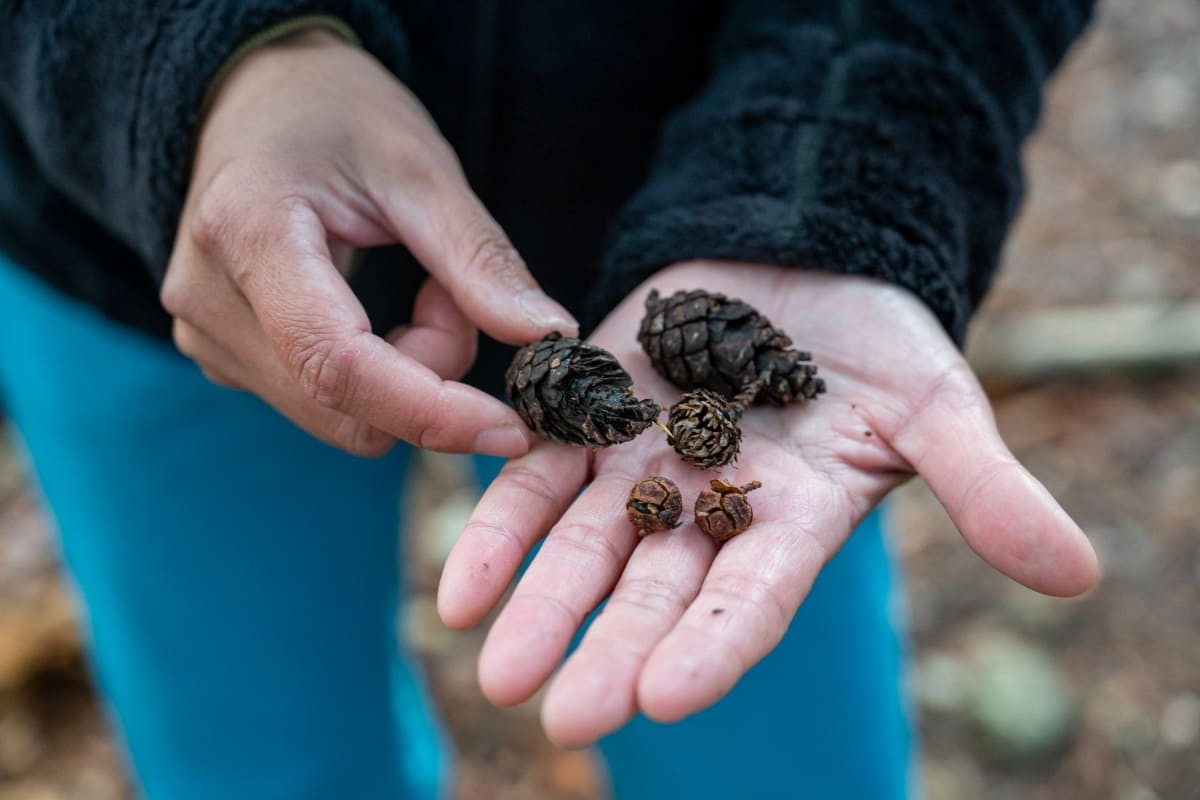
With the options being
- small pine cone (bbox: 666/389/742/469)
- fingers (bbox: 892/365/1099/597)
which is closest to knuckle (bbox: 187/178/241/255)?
small pine cone (bbox: 666/389/742/469)

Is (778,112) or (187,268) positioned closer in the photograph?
(187,268)

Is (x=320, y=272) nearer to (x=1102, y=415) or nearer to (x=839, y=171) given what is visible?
(x=839, y=171)

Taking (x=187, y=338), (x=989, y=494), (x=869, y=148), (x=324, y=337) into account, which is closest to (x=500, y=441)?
(x=324, y=337)

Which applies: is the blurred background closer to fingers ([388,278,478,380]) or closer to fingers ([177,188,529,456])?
fingers ([388,278,478,380])

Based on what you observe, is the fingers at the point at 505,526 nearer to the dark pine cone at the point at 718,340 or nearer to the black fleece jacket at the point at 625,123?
the dark pine cone at the point at 718,340

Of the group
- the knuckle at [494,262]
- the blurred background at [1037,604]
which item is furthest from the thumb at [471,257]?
the blurred background at [1037,604]

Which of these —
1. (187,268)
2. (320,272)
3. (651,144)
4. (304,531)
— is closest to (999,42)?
(651,144)

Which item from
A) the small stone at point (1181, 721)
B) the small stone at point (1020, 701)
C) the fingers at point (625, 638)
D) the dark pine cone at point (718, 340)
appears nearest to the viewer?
the fingers at point (625, 638)
